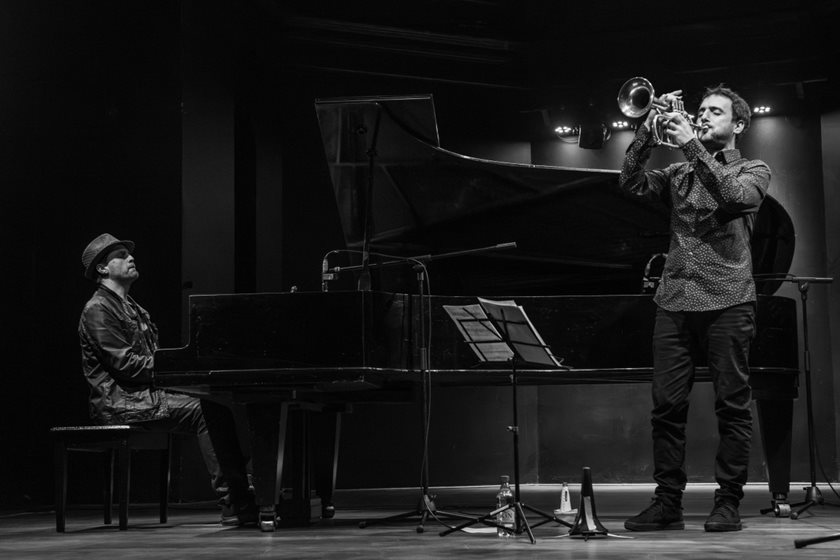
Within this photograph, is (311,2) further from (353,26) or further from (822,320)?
(822,320)

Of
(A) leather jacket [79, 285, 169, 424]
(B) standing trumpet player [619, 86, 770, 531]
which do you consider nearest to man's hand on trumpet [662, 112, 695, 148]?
(B) standing trumpet player [619, 86, 770, 531]

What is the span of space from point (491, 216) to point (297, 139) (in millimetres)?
2844

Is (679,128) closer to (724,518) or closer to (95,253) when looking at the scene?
(724,518)

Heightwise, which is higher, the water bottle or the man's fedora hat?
the man's fedora hat

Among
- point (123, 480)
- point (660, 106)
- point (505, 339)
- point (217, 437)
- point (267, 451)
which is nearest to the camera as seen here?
point (505, 339)

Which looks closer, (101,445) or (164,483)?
(101,445)

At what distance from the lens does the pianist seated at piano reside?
4754mm

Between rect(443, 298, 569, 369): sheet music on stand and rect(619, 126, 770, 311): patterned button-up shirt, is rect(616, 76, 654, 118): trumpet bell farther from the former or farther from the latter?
rect(443, 298, 569, 369): sheet music on stand

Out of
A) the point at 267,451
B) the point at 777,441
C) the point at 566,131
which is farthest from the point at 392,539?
the point at 566,131

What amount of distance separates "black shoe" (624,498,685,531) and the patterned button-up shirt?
744 millimetres

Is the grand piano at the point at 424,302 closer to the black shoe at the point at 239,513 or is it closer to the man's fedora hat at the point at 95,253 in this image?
the black shoe at the point at 239,513

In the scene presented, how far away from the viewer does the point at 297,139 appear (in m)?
7.57

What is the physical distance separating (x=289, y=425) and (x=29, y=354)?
2.36 meters

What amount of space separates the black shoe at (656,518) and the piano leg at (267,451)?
1386mm
